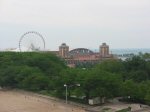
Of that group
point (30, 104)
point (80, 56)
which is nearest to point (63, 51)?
point (80, 56)

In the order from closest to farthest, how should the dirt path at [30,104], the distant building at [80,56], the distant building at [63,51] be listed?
1. the dirt path at [30,104]
2. the distant building at [80,56]
3. the distant building at [63,51]

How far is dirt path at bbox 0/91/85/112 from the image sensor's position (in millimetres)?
41591

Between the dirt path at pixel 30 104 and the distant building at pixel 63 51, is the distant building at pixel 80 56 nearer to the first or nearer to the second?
the distant building at pixel 63 51

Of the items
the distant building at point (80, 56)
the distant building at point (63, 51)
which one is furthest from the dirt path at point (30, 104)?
the distant building at point (63, 51)

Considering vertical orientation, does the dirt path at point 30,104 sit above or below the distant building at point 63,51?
below

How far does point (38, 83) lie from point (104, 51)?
3145 inches

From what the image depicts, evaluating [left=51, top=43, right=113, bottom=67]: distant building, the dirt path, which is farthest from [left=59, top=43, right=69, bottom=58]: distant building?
the dirt path

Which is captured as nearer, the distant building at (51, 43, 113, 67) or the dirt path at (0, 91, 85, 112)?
the dirt path at (0, 91, 85, 112)

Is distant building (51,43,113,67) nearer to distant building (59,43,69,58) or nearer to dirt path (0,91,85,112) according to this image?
distant building (59,43,69,58)

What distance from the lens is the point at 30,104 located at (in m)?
45.1

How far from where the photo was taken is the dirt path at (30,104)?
41591 mm

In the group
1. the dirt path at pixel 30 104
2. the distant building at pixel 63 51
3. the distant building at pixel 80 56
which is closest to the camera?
the dirt path at pixel 30 104

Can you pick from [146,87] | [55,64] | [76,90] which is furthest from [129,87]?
[55,64]

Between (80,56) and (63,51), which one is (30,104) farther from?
(63,51)
